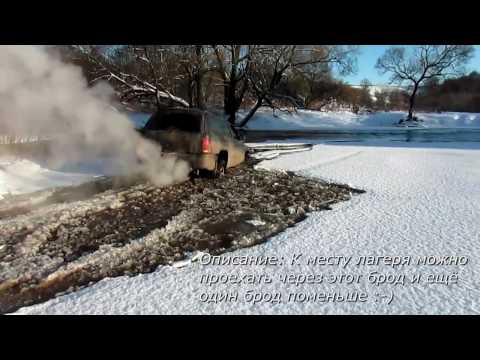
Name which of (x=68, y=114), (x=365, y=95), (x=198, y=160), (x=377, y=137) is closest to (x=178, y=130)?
(x=198, y=160)

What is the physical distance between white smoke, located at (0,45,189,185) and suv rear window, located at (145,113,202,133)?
1.49 ft

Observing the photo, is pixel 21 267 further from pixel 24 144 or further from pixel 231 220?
pixel 24 144

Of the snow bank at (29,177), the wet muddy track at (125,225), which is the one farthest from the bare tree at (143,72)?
the wet muddy track at (125,225)

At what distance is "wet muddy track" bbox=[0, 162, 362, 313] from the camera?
316 centimetres

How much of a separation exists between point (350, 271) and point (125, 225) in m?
2.89

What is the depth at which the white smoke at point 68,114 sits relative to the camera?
5020mm

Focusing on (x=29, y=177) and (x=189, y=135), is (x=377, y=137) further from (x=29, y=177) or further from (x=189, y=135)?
(x=29, y=177)

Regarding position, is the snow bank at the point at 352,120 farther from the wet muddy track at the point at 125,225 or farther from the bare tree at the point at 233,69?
the wet muddy track at the point at 125,225

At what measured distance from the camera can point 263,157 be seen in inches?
448

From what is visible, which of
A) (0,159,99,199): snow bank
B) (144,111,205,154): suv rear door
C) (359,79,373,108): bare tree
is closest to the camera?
(0,159,99,199): snow bank

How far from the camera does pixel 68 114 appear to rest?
624 cm

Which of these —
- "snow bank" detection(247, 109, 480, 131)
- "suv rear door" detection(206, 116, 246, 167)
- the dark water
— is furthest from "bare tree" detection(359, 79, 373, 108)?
"suv rear door" detection(206, 116, 246, 167)

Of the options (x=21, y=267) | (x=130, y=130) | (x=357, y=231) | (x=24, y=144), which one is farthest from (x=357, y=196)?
(x=24, y=144)

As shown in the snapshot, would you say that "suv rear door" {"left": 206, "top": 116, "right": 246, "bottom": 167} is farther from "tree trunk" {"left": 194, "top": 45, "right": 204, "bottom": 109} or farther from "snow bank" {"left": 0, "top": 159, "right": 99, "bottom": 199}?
"tree trunk" {"left": 194, "top": 45, "right": 204, "bottom": 109}
